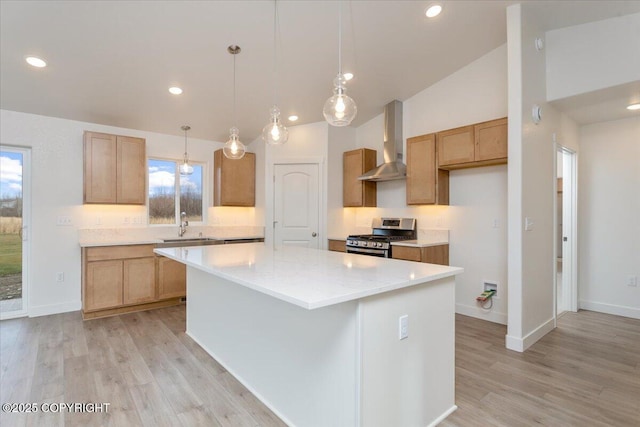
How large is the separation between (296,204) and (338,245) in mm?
914

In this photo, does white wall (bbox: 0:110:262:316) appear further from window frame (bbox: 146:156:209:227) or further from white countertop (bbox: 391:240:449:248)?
white countertop (bbox: 391:240:449:248)

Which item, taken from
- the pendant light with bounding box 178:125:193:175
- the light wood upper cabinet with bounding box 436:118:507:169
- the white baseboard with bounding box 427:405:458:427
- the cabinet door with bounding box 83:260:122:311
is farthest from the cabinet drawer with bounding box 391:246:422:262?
the cabinet door with bounding box 83:260:122:311

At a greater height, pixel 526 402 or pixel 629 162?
pixel 629 162

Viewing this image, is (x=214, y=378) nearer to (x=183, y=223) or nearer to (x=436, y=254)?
(x=436, y=254)

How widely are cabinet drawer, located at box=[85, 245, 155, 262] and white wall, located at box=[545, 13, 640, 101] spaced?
4.86m

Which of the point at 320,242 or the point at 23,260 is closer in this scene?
the point at 23,260

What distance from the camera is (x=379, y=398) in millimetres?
1562

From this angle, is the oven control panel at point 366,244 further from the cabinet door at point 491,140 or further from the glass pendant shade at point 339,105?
the glass pendant shade at point 339,105

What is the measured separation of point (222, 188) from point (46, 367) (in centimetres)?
304

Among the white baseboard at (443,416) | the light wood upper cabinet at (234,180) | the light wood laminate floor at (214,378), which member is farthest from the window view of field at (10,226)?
the white baseboard at (443,416)

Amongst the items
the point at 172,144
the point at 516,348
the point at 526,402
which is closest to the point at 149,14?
the point at 172,144

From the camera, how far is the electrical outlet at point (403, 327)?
1.65 metres

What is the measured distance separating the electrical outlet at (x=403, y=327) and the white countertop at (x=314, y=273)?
0.63ft

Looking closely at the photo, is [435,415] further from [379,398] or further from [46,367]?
[46,367]
